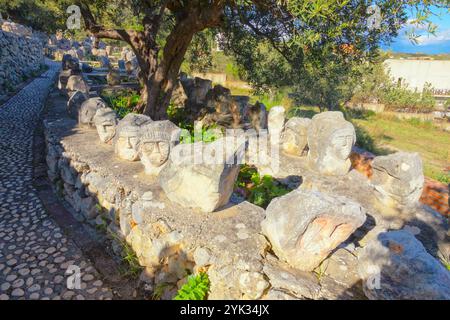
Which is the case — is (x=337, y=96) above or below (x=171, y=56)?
below

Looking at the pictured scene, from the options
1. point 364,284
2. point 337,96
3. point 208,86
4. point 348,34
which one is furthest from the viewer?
point 337,96

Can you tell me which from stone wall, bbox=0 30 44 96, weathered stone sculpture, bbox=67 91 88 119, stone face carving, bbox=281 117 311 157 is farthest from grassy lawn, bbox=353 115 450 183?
stone wall, bbox=0 30 44 96

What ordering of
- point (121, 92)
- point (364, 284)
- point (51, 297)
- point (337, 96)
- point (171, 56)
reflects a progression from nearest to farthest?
point (364, 284) → point (51, 297) → point (171, 56) → point (121, 92) → point (337, 96)

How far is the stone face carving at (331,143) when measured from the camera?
5.36 meters

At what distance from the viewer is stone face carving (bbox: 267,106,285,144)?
7.02 meters

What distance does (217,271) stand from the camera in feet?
11.1

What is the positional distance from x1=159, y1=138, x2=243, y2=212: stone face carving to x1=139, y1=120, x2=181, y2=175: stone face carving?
2.35 feet

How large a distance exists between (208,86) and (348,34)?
7.36 metres

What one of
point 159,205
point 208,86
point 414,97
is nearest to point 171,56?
point 208,86

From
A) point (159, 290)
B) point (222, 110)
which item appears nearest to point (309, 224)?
point (159, 290)

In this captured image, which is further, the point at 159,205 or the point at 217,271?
the point at 159,205

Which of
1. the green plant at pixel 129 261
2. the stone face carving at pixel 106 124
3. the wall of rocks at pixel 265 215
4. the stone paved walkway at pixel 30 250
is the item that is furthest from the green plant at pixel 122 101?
the green plant at pixel 129 261

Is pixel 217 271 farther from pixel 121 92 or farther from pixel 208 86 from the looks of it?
pixel 121 92
